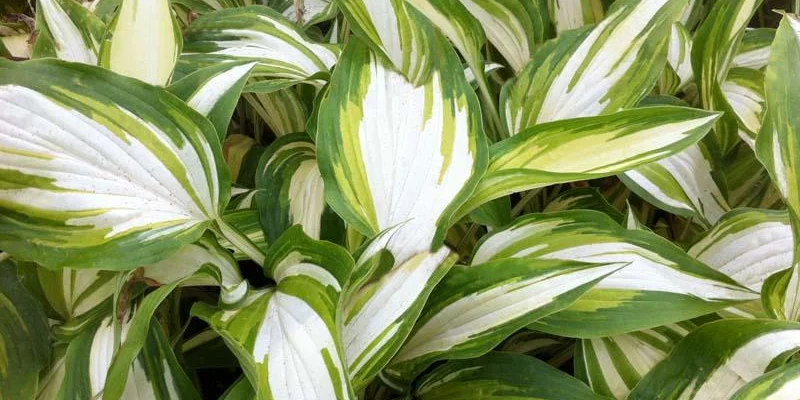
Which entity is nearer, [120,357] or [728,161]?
[120,357]

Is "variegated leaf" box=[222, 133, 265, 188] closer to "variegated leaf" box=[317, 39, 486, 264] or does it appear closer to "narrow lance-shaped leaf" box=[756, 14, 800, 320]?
"variegated leaf" box=[317, 39, 486, 264]

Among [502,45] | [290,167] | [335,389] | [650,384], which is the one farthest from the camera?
[502,45]

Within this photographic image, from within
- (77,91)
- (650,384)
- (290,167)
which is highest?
(77,91)

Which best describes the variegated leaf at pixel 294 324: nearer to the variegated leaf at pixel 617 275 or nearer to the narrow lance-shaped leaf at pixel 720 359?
the variegated leaf at pixel 617 275

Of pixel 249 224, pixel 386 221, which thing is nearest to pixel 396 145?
pixel 386 221

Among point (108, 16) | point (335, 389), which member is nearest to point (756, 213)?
point (335, 389)

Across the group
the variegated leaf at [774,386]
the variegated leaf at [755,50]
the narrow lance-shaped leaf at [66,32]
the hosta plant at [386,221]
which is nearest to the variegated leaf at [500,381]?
the hosta plant at [386,221]

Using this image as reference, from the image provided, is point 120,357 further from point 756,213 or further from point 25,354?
point 756,213
